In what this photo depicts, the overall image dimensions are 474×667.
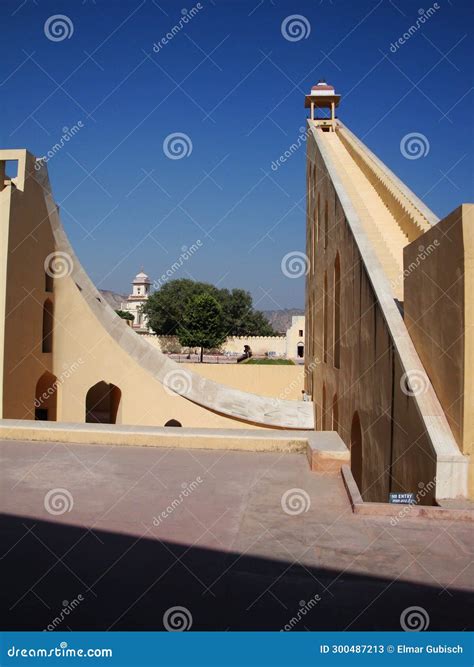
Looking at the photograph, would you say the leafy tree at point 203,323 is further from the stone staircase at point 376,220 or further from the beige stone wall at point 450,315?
the beige stone wall at point 450,315

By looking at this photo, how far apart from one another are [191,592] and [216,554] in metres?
0.36

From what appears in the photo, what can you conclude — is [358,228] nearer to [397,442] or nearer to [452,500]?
[397,442]

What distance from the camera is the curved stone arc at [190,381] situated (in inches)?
370

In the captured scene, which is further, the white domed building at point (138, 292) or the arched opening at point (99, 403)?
the white domed building at point (138, 292)

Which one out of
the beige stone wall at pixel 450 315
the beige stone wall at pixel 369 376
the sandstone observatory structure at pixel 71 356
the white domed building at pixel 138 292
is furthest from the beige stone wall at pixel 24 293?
the white domed building at pixel 138 292

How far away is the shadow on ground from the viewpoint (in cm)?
200

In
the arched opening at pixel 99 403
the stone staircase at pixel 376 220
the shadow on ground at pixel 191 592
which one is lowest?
the arched opening at pixel 99 403

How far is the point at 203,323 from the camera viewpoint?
32.7 meters

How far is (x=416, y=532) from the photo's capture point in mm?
2846

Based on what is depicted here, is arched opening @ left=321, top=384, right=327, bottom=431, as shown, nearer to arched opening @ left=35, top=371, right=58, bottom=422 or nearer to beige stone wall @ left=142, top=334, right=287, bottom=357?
arched opening @ left=35, top=371, right=58, bottom=422

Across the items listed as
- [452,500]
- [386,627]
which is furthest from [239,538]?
[452,500]

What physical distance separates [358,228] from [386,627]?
5947mm

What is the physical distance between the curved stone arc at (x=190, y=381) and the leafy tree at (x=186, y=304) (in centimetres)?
2609

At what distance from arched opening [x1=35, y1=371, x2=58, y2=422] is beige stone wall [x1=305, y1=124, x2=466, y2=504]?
15.7 ft
